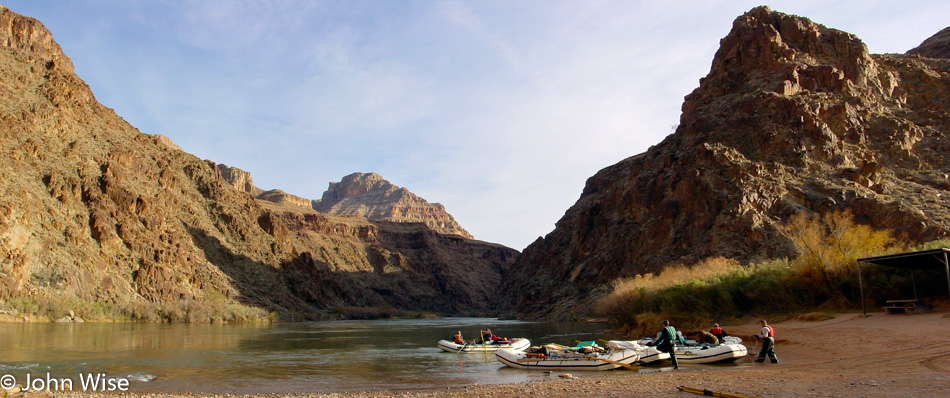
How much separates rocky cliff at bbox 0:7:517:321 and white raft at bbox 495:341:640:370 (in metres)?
52.9

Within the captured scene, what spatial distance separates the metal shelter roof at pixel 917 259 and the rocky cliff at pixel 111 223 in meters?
66.2

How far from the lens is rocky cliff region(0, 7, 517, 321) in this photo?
64.6 meters

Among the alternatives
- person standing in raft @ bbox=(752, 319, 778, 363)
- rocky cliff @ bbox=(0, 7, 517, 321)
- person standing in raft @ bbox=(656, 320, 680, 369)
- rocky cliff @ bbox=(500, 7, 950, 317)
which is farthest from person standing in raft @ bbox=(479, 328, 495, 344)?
rocky cliff @ bbox=(0, 7, 517, 321)

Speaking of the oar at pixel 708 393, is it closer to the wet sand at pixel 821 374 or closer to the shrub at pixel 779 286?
the wet sand at pixel 821 374

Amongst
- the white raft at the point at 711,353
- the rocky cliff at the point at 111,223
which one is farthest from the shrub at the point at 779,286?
the rocky cliff at the point at 111,223

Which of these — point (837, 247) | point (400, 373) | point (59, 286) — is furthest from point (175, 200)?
point (837, 247)

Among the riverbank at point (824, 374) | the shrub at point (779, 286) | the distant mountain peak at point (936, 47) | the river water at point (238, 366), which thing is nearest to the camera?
the riverbank at point (824, 374)

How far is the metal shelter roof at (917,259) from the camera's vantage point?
84.3 ft

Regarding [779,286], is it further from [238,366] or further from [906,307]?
[238,366]

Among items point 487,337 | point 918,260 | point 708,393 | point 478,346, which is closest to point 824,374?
point 708,393

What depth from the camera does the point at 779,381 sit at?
1661 cm

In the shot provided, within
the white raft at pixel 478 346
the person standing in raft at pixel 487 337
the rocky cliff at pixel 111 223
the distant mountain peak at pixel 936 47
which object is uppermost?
the distant mountain peak at pixel 936 47

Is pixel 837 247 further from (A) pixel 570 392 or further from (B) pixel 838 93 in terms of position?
(B) pixel 838 93

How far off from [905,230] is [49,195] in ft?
287
